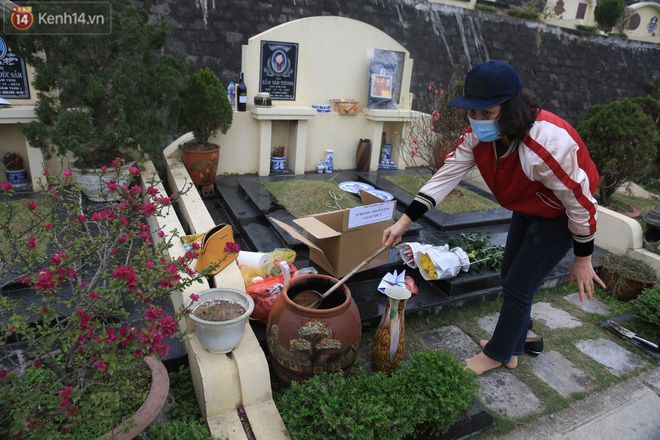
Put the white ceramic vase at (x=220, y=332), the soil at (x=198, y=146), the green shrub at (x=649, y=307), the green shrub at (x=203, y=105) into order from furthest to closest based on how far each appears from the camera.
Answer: the soil at (x=198, y=146) → the green shrub at (x=203, y=105) → the green shrub at (x=649, y=307) → the white ceramic vase at (x=220, y=332)

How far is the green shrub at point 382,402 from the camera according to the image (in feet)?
6.66

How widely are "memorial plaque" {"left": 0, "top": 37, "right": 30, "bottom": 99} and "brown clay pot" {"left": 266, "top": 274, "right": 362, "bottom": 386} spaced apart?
407cm

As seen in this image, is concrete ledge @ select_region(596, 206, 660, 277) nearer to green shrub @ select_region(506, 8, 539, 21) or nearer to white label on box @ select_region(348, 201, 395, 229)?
white label on box @ select_region(348, 201, 395, 229)

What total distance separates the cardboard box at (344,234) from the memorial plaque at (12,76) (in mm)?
3424

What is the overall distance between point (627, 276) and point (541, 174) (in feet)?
8.91

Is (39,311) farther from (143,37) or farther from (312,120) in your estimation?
(312,120)

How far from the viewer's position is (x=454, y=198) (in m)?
5.61

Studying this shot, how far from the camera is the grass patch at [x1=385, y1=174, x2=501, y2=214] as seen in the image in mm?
5247

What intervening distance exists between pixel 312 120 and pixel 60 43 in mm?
3092

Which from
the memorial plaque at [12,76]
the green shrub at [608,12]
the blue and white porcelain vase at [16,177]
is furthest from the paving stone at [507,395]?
the green shrub at [608,12]

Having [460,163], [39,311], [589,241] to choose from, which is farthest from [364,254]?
[39,311]

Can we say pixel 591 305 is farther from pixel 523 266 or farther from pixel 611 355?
pixel 523 266

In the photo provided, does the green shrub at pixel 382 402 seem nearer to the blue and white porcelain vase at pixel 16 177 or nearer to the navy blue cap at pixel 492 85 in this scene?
the navy blue cap at pixel 492 85

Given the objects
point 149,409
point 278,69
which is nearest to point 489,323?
point 149,409
